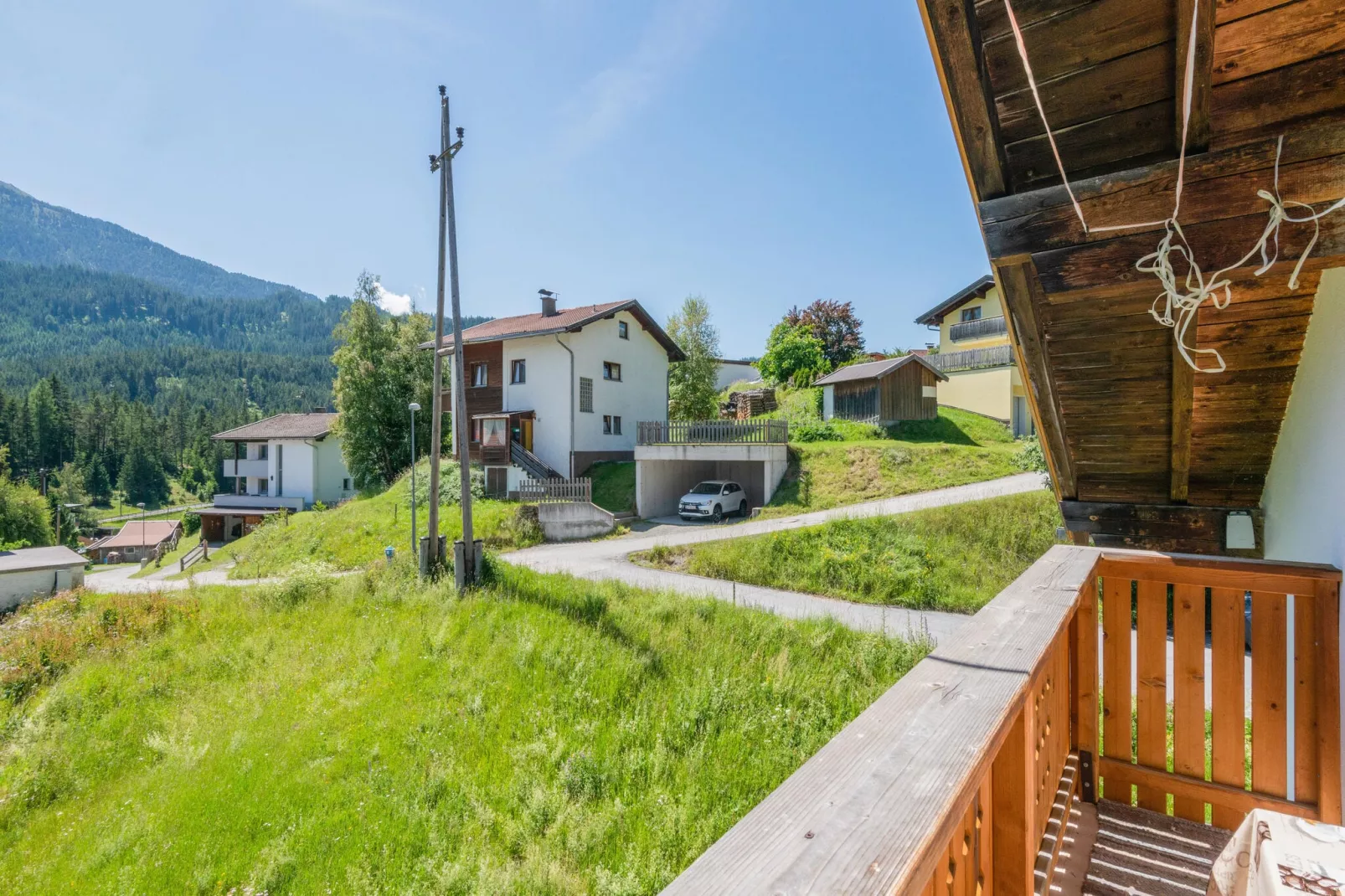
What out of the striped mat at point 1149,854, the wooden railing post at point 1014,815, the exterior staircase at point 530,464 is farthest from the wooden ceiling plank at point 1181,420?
the exterior staircase at point 530,464

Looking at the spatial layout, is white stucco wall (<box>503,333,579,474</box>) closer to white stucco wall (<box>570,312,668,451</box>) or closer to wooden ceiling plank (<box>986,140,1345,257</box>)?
white stucco wall (<box>570,312,668,451</box>)

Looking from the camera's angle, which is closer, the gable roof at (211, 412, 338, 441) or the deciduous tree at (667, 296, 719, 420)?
the deciduous tree at (667, 296, 719, 420)

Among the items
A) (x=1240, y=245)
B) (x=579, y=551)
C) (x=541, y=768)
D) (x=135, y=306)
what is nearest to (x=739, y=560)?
(x=579, y=551)

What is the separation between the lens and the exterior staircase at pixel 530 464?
854 inches

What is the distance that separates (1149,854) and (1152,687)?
28.5 inches

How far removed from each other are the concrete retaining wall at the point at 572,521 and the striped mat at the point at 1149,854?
15.1m

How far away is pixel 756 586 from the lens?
1155 centimetres

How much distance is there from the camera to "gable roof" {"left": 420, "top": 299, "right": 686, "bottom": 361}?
22.1 meters

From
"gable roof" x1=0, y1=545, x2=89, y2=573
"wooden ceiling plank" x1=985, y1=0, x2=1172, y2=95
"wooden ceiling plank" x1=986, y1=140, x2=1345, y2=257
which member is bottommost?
"gable roof" x1=0, y1=545, x2=89, y2=573

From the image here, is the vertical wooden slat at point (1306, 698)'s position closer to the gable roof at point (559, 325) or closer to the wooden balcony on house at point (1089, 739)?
the wooden balcony on house at point (1089, 739)

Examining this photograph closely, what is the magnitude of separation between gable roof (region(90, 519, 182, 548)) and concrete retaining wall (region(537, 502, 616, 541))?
1730 inches

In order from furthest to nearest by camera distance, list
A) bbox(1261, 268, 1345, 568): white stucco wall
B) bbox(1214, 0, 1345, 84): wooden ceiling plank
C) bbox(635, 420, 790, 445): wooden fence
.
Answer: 1. bbox(635, 420, 790, 445): wooden fence
2. bbox(1261, 268, 1345, 568): white stucco wall
3. bbox(1214, 0, 1345, 84): wooden ceiling plank

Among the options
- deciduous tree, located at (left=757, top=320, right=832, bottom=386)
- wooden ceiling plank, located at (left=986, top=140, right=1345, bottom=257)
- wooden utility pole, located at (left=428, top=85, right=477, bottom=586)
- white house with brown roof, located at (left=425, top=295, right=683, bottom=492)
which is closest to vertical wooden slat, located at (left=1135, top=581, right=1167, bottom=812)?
wooden ceiling plank, located at (left=986, top=140, right=1345, bottom=257)

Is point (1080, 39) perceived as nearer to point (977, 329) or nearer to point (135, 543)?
point (977, 329)
